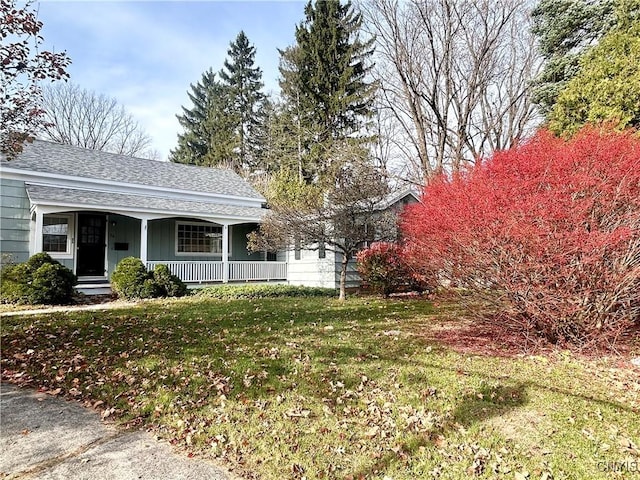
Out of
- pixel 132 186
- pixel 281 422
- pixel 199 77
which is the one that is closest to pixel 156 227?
pixel 132 186

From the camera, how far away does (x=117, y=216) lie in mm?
14062

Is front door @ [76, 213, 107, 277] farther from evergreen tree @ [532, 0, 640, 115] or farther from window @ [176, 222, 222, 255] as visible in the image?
evergreen tree @ [532, 0, 640, 115]

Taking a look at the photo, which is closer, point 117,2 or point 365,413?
point 365,413

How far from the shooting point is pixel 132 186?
Answer: 14.8m

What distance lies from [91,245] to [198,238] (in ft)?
12.4

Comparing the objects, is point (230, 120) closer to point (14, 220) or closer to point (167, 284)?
point (14, 220)

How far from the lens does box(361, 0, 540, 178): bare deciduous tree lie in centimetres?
1535

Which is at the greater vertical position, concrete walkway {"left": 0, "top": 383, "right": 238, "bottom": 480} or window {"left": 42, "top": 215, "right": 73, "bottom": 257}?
window {"left": 42, "top": 215, "right": 73, "bottom": 257}

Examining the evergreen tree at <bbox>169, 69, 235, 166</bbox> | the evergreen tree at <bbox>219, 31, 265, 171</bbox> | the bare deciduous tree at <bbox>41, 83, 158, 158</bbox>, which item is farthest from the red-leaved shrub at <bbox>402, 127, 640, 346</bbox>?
the bare deciduous tree at <bbox>41, 83, 158, 158</bbox>

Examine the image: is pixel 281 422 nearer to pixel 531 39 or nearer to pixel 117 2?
pixel 117 2

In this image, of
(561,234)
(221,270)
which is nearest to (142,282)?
(221,270)

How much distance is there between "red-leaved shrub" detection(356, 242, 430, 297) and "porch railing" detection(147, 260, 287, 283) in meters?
4.50

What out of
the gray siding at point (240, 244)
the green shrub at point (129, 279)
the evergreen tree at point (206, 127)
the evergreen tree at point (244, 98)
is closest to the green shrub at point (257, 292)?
the green shrub at point (129, 279)

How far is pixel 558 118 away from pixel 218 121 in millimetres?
28573
